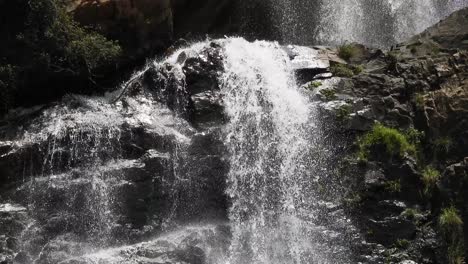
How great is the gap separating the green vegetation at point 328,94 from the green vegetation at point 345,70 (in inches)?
30.1

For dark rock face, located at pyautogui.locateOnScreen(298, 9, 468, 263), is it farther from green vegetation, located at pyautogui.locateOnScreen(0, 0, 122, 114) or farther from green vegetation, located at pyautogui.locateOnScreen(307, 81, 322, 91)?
green vegetation, located at pyautogui.locateOnScreen(0, 0, 122, 114)

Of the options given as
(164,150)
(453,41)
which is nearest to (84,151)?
(164,150)

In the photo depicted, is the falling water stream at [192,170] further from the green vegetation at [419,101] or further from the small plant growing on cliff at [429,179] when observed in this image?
the green vegetation at [419,101]

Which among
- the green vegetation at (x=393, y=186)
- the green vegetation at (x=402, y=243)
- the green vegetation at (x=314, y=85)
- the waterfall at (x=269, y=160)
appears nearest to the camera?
the waterfall at (x=269, y=160)

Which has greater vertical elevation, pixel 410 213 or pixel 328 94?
pixel 328 94

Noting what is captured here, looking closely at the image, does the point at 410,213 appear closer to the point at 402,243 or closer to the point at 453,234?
the point at 402,243

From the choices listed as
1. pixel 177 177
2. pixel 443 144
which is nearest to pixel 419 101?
pixel 443 144

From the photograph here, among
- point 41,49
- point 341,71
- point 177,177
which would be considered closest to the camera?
point 177,177

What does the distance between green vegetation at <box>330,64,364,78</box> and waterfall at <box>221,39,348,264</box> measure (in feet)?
3.67

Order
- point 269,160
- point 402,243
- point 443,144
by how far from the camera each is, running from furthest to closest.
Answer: point 443,144, point 269,160, point 402,243

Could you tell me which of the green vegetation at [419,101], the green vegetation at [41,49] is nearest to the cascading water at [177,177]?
the green vegetation at [41,49]

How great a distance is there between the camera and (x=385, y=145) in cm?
1335

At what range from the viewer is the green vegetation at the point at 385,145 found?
43.6 ft

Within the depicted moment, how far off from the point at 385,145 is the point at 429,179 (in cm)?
123
